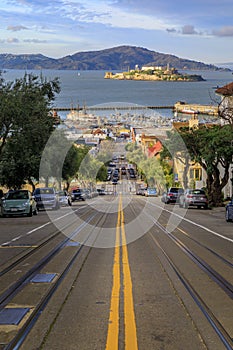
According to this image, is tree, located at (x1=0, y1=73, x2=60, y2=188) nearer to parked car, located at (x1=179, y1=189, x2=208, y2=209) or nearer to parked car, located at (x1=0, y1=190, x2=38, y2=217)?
parked car, located at (x1=0, y1=190, x2=38, y2=217)

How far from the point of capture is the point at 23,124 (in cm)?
3769

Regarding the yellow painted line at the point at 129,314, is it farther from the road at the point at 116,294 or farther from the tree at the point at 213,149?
the tree at the point at 213,149

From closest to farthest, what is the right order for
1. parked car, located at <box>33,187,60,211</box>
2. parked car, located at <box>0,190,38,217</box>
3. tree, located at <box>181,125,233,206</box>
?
parked car, located at <box>0,190,38,217</box> → parked car, located at <box>33,187,60,211</box> → tree, located at <box>181,125,233,206</box>

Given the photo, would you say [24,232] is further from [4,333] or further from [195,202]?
[195,202]

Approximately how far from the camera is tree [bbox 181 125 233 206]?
138 feet

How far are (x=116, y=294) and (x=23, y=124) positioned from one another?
94.4ft

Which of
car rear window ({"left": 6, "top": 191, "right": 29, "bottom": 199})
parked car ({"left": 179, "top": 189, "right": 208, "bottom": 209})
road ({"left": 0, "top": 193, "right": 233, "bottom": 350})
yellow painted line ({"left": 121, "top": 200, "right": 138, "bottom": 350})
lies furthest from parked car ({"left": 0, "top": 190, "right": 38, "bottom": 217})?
yellow painted line ({"left": 121, "top": 200, "right": 138, "bottom": 350})

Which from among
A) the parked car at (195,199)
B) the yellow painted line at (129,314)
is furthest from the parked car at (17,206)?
the yellow painted line at (129,314)

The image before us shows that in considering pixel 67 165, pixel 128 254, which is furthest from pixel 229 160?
pixel 128 254

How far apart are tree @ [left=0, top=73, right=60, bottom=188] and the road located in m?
17.7

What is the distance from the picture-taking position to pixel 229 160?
44594mm

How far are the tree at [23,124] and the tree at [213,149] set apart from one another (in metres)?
12.2

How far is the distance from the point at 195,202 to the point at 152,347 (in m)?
38.7

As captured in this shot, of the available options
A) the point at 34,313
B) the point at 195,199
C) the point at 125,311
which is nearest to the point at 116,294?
the point at 125,311
